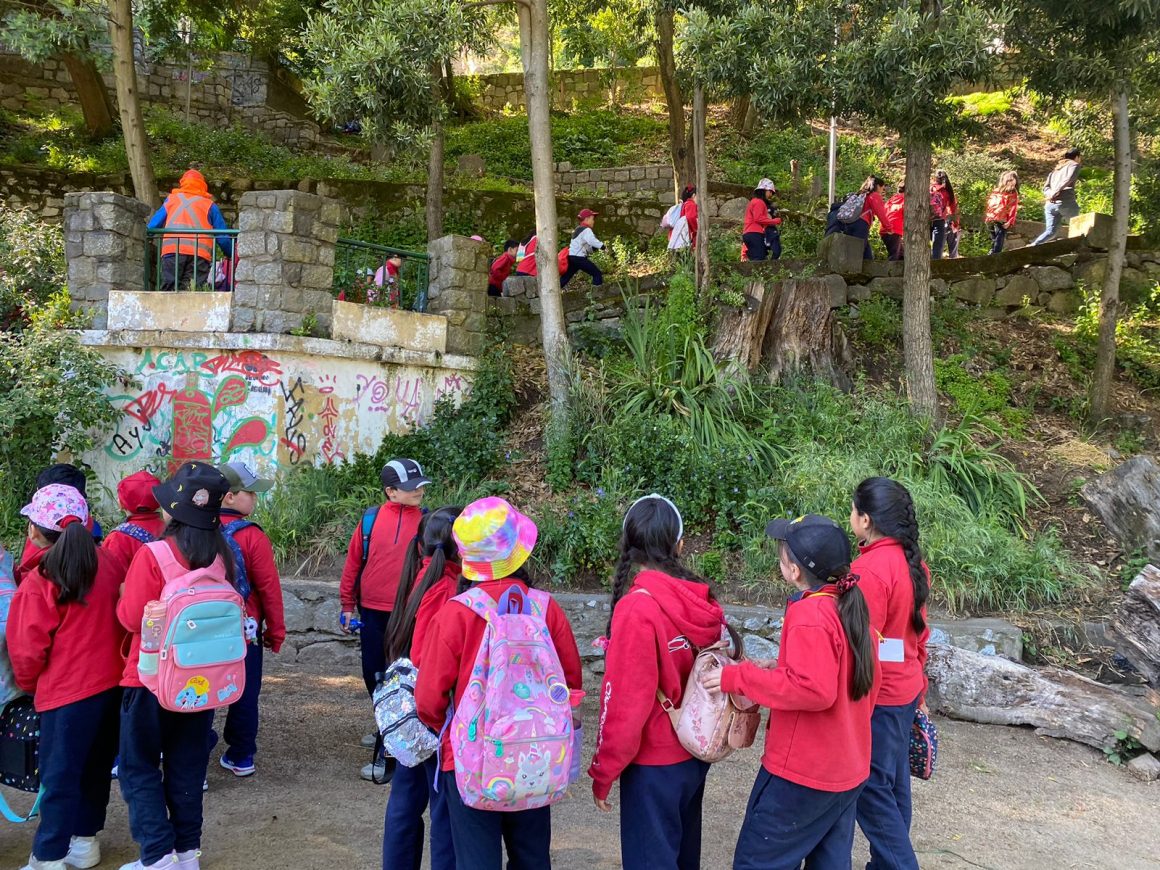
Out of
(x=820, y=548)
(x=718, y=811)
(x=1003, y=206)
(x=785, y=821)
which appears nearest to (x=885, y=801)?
(x=785, y=821)

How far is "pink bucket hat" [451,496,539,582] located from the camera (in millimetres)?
2936

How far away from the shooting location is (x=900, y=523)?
361 centimetres

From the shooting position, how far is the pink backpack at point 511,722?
2.73 m

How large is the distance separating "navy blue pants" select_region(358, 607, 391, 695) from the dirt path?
1.67 ft

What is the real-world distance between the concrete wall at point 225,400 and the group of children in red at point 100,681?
426 cm

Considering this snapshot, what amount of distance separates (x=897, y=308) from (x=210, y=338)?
24.8 ft

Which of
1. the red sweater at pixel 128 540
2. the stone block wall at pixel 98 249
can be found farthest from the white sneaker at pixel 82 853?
the stone block wall at pixel 98 249

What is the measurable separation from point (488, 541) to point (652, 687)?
2.40 feet

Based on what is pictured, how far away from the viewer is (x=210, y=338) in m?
7.94

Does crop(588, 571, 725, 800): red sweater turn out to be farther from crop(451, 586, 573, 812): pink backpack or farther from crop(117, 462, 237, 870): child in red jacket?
crop(117, 462, 237, 870): child in red jacket

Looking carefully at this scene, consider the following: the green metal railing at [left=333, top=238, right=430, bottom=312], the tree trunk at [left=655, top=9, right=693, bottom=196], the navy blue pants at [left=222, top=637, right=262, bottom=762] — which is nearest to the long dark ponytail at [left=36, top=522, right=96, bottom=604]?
the navy blue pants at [left=222, top=637, right=262, bottom=762]

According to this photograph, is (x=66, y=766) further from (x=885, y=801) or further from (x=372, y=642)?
(x=885, y=801)

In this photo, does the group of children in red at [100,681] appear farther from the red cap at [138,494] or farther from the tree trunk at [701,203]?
the tree trunk at [701,203]

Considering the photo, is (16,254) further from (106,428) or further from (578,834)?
(578,834)
